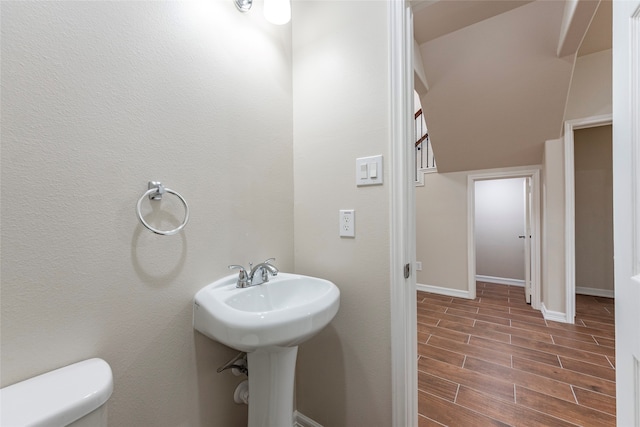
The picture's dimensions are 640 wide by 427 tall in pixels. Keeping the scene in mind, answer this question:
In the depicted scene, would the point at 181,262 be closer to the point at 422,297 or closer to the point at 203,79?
the point at 203,79

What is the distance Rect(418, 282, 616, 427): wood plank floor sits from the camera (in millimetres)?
1447

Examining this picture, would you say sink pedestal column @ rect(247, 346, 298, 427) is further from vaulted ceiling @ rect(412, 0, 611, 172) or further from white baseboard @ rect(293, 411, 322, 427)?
vaulted ceiling @ rect(412, 0, 611, 172)

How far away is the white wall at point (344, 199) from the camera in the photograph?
1.09 meters

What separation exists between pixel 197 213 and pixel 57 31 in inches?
24.0

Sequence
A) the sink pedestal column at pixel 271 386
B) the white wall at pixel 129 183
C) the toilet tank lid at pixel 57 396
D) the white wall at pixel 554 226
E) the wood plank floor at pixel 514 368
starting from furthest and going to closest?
the white wall at pixel 554 226 → the wood plank floor at pixel 514 368 → the sink pedestal column at pixel 271 386 → the white wall at pixel 129 183 → the toilet tank lid at pixel 57 396

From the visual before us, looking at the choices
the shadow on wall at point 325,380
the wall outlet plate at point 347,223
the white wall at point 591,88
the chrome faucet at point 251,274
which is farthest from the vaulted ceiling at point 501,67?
the shadow on wall at point 325,380

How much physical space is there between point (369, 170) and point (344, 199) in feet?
0.57

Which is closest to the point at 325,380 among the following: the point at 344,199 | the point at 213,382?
the point at 213,382

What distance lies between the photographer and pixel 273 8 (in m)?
1.12

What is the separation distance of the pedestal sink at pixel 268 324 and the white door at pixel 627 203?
754mm

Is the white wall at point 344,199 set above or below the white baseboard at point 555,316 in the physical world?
above

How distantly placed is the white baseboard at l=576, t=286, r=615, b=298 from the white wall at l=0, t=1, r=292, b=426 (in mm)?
4500

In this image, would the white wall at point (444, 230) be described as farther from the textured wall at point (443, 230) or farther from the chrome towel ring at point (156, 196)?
the chrome towel ring at point (156, 196)

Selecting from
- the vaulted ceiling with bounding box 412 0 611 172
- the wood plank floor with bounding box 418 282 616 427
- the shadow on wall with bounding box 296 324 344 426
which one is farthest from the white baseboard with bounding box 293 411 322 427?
the vaulted ceiling with bounding box 412 0 611 172
